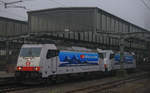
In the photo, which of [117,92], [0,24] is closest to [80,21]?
[0,24]

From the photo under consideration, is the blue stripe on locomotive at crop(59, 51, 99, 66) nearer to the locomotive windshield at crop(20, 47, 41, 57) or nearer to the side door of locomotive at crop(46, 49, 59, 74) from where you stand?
the side door of locomotive at crop(46, 49, 59, 74)

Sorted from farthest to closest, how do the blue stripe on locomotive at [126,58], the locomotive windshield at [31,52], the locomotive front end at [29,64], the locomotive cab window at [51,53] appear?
1. the blue stripe on locomotive at [126,58]
2. the locomotive cab window at [51,53]
3. the locomotive windshield at [31,52]
4. the locomotive front end at [29,64]

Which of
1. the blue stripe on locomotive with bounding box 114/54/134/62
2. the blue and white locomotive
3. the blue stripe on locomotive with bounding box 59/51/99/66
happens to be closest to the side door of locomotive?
the blue and white locomotive

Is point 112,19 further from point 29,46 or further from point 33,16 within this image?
point 29,46

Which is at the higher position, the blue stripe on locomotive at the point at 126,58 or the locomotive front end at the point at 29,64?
the locomotive front end at the point at 29,64

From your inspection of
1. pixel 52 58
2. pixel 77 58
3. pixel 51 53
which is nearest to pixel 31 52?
pixel 51 53

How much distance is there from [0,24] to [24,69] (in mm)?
33609

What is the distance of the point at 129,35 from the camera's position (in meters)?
24.8

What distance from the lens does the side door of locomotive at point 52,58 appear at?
1587cm

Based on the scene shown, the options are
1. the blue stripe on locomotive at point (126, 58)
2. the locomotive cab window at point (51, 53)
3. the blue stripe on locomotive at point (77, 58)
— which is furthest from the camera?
the blue stripe on locomotive at point (126, 58)

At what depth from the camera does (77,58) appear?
18.8m

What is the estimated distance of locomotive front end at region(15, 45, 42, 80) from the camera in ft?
49.2

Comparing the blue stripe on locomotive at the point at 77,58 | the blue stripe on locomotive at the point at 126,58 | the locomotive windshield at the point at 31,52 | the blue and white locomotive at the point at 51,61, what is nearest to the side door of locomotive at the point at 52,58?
the blue and white locomotive at the point at 51,61

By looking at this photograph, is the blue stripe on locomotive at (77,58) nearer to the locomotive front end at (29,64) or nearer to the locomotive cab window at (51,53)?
the locomotive cab window at (51,53)
